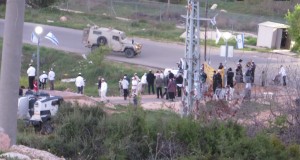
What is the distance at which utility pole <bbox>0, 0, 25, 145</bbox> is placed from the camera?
14.9 metres

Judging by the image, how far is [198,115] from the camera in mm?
18266

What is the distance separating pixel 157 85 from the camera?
3500 centimetres

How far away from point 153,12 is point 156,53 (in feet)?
60.2

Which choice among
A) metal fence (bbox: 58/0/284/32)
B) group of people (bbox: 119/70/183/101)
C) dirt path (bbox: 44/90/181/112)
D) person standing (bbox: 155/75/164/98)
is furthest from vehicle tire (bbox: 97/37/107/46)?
metal fence (bbox: 58/0/284/32)

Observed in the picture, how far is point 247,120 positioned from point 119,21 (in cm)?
4110

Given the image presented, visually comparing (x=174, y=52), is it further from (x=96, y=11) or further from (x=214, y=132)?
(x=214, y=132)

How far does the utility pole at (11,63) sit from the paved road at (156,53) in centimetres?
2993

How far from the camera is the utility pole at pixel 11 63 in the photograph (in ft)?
48.8

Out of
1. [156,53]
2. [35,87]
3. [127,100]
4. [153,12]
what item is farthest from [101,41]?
[153,12]

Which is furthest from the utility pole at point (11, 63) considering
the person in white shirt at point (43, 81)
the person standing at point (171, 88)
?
the person in white shirt at point (43, 81)

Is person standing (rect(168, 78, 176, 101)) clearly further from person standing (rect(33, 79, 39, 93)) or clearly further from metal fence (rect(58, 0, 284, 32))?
metal fence (rect(58, 0, 284, 32))

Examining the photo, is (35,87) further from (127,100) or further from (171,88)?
(171,88)

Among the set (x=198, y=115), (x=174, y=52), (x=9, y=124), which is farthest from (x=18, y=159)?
(x=174, y=52)

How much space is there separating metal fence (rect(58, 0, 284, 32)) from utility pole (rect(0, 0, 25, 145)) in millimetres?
45968
